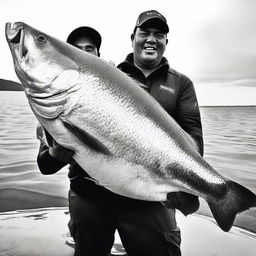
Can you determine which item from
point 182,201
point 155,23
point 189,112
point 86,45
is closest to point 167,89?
point 189,112

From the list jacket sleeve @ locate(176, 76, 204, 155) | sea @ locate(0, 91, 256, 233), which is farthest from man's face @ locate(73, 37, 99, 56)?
sea @ locate(0, 91, 256, 233)

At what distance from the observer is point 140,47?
2945mm

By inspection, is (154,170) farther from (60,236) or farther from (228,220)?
(60,236)

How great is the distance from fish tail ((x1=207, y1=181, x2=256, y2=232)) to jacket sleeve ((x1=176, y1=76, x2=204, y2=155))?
0.65 m

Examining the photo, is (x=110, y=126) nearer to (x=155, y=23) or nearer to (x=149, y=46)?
(x=149, y=46)

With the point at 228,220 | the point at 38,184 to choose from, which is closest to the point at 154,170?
the point at 228,220

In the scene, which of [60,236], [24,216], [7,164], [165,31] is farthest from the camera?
[7,164]

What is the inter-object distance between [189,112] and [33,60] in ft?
4.70

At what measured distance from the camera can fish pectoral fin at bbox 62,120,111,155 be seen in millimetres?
1966

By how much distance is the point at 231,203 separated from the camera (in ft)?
7.08

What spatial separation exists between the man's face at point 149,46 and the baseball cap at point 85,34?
1470 mm

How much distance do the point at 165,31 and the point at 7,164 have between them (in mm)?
7440

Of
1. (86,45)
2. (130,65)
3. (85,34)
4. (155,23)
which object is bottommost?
(130,65)

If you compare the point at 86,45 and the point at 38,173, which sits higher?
the point at 86,45
